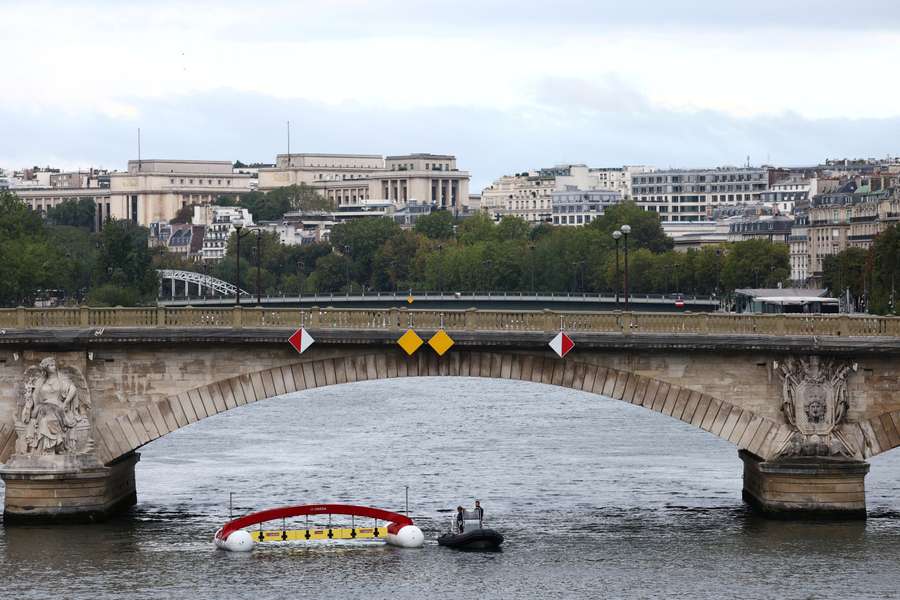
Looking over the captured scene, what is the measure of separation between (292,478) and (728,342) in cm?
1789

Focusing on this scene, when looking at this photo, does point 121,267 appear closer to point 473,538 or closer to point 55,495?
point 55,495

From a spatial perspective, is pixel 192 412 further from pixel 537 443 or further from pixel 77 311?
pixel 537 443

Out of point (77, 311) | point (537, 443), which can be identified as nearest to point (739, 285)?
point (537, 443)

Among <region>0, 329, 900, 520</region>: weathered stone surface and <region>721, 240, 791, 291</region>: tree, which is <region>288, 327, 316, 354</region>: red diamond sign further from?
<region>721, 240, 791, 291</region>: tree

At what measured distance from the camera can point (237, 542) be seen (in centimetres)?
6069

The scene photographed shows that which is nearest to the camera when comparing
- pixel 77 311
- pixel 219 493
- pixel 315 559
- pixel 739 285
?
pixel 315 559

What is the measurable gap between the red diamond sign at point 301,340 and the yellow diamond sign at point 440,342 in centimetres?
314

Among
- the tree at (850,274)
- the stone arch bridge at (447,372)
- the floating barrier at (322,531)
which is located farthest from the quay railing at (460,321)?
the tree at (850,274)

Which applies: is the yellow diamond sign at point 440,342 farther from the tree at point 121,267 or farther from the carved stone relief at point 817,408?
the tree at point 121,267

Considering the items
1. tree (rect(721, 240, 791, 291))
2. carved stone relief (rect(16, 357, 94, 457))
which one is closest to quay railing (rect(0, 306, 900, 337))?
carved stone relief (rect(16, 357, 94, 457))

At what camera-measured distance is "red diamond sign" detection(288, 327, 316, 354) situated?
6288cm

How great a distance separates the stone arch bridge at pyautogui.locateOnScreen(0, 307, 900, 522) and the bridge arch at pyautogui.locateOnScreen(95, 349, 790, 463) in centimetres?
4

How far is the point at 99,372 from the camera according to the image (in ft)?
210

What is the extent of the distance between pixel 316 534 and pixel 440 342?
19.1 feet
